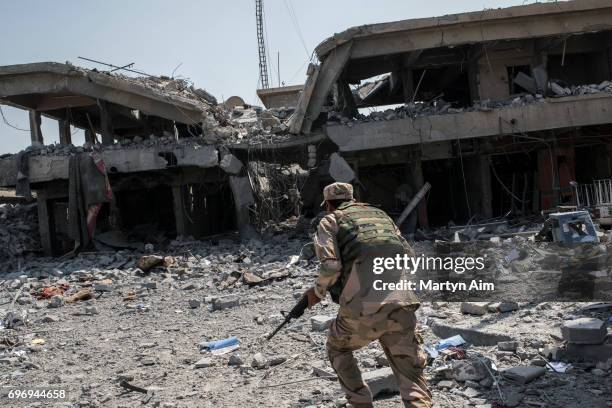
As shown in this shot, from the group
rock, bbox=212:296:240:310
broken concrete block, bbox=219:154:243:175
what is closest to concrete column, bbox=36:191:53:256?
broken concrete block, bbox=219:154:243:175

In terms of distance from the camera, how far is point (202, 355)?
18.1ft

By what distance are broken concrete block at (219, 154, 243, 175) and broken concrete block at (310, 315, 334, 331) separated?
23.9ft

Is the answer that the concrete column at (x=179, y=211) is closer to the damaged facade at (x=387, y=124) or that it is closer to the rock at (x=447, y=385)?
the damaged facade at (x=387, y=124)

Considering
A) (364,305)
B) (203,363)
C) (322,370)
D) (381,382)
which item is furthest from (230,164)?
(364,305)

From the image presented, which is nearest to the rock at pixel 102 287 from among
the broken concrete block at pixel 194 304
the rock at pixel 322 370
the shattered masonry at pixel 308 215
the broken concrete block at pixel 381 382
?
the shattered masonry at pixel 308 215

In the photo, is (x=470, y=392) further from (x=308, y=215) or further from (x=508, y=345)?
(x=308, y=215)

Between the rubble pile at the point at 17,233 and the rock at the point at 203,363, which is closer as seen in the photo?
the rock at the point at 203,363

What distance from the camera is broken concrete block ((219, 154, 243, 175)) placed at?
41.8 feet

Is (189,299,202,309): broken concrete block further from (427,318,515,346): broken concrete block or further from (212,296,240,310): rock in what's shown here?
(427,318,515,346): broken concrete block

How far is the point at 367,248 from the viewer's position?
128 inches

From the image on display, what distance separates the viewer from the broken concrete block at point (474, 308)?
5789 mm

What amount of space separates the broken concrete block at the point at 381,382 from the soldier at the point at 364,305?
0.67m

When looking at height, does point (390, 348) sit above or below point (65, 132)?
below

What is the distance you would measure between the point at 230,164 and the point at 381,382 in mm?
9387
